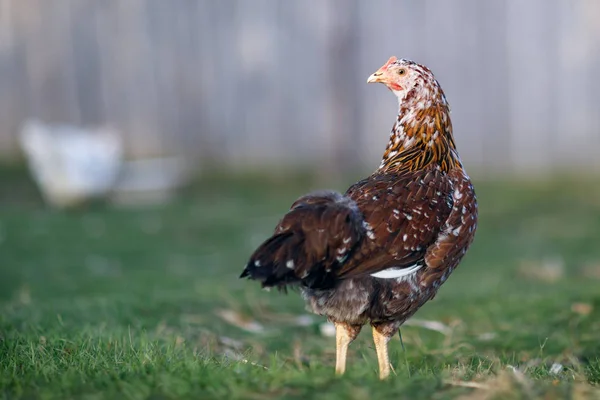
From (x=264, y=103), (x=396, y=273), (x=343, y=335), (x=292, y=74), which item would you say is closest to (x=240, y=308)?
(x=343, y=335)

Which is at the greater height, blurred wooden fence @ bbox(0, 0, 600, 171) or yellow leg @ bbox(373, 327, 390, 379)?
blurred wooden fence @ bbox(0, 0, 600, 171)

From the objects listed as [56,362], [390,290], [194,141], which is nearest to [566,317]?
[390,290]

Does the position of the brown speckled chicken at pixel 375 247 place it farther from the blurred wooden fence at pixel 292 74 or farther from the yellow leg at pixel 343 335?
the blurred wooden fence at pixel 292 74

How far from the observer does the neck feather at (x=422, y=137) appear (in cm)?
510

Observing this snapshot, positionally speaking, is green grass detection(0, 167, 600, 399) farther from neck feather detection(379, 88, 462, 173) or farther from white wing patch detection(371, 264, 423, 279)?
neck feather detection(379, 88, 462, 173)

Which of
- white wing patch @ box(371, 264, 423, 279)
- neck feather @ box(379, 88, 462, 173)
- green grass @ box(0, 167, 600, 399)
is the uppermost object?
neck feather @ box(379, 88, 462, 173)

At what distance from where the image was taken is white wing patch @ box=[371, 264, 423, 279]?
14.6ft

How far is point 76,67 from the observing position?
1470 centimetres

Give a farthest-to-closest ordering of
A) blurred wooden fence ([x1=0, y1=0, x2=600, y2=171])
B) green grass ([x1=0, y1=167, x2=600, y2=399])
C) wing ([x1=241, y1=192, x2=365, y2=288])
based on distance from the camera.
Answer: blurred wooden fence ([x1=0, y1=0, x2=600, y2=171]) → wing ([x1=241, y1=192, x2=365, y2=288]) → green grass ([x1=0, y1=167, x2=600, y2=399])

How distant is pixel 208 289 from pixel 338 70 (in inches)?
266

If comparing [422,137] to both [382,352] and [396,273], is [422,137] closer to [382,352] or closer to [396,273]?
[396,273]

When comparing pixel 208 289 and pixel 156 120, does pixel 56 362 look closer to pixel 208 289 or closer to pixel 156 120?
pixel 208 289

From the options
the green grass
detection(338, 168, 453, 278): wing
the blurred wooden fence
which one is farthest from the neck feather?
the blurred wooden fence

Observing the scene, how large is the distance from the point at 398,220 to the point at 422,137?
793 mm
